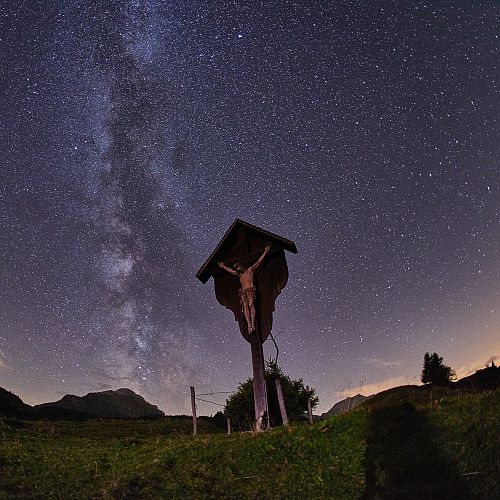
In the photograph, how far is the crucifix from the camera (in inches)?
497

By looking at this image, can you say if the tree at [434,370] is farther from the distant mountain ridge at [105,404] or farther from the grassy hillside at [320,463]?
the distant mountain ridge at [105,404]

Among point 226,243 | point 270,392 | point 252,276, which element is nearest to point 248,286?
point 252,276

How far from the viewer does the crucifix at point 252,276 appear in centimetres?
1262

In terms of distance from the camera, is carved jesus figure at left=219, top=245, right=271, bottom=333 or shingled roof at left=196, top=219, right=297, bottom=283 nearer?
carved jesus figure at left=219, top=245, right=271, bottom=333

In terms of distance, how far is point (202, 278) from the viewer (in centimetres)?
1425

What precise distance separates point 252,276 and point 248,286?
0.33m

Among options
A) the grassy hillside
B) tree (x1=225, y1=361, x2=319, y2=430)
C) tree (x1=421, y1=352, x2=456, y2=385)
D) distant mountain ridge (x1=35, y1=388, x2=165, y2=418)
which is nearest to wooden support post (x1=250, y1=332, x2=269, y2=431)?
the grassy hillside

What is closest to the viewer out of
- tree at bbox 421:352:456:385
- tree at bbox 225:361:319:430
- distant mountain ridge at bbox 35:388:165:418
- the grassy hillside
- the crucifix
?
the grassy hillside

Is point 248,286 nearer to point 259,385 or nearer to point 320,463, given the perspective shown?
point 259,385

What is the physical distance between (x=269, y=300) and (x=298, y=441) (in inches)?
184

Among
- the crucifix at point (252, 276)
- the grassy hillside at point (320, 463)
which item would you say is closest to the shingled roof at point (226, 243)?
the crucifix at point (252, 276)

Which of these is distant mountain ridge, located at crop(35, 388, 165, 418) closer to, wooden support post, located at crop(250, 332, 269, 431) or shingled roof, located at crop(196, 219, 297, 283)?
shingled roof, located at crop(196, 219, 297, 283)

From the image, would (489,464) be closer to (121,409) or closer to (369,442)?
(369,442)

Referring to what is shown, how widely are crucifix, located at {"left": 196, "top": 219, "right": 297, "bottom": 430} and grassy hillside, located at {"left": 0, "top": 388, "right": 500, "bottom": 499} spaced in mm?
3065
